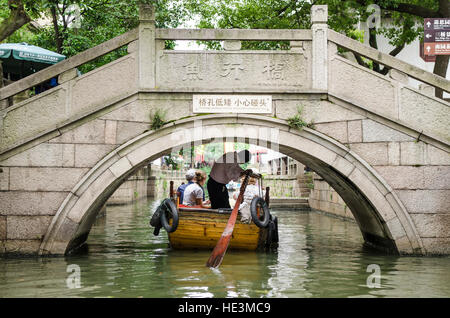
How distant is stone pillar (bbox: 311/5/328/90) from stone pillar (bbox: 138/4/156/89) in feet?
8.10

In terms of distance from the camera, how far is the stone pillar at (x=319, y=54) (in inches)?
317

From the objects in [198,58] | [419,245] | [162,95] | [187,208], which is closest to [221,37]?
[198,58]

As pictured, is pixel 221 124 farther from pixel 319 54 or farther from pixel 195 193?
pixel 195 193

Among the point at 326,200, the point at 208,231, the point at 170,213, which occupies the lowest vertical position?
the point at 208,231

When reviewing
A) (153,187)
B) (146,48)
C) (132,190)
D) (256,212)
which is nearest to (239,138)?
(256,212)

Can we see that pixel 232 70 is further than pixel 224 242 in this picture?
Yes

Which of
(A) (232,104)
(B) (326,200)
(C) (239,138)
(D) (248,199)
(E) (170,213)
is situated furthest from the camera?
(B) (326,200)

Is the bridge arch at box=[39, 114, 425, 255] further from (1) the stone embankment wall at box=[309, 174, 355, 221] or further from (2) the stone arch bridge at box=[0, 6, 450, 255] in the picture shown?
(1) the stone embankment wall at box=[309, 174, 355, 221]

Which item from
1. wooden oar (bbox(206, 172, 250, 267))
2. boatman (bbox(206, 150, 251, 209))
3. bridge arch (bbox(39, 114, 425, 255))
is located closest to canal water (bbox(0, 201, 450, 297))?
wooden oar (bbox(206, 172, 250, 267))

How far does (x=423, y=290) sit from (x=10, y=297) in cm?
467

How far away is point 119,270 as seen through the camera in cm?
741

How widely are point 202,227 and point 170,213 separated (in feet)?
1.99

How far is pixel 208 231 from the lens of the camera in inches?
349

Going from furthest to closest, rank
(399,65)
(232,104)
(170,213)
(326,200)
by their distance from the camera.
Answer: (326,200) < (170,213) < (232,104) < (399,65)
